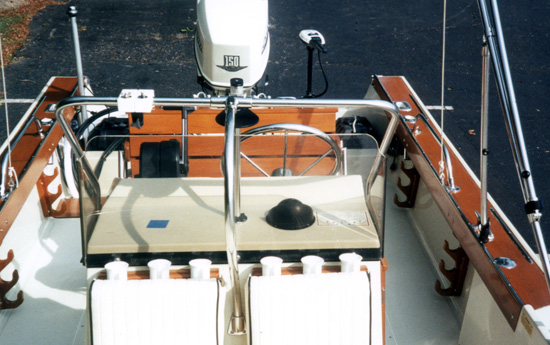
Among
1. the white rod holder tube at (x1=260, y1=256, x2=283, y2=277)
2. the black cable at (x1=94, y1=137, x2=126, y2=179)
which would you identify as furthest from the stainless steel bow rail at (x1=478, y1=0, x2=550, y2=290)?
the black cable at (x1=94, y1=137, x2=126, y2=179)

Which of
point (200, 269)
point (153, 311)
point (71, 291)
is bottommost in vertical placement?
point (71, 291)

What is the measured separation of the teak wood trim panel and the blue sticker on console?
3.66 feet

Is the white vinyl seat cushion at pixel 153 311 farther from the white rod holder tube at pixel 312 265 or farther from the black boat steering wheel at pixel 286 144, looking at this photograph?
the black boat steering wheel at pixel 286 144

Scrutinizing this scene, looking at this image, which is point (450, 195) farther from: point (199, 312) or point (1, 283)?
point (1, 283)

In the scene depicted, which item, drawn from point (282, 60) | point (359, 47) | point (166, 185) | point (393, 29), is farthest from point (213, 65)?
point (393, 29)

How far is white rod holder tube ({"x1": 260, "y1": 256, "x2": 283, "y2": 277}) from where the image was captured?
1.78 m

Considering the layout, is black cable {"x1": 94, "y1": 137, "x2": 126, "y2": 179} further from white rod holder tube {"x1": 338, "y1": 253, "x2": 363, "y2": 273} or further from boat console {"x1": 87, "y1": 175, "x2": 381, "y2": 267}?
white rod holder tube {"x1": 338, "y1": 253, "x2": 363, "y2": 273}

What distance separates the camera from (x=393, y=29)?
707 centimetres

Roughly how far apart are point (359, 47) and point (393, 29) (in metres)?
0.67

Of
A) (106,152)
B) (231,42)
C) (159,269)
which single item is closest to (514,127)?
(159,269)

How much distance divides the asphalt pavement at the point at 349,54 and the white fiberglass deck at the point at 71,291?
189cm

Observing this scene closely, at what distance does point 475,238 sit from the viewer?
218 centimetres

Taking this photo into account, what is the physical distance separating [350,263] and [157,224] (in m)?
0.63

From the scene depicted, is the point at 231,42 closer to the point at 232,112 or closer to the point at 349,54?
the point at 232,112
